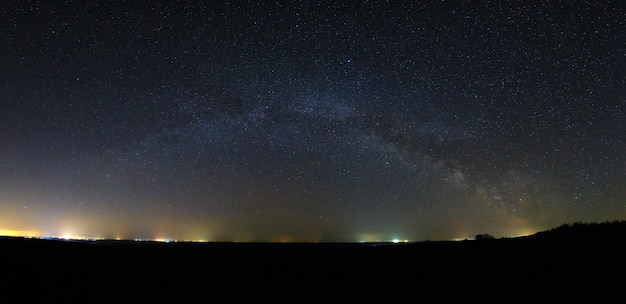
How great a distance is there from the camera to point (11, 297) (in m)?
9.96

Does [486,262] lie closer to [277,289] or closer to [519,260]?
[519,260]

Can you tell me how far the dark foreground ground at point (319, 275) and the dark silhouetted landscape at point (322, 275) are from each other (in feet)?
0.09

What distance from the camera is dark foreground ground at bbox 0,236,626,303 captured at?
1090cm

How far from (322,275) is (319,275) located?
0.32ft

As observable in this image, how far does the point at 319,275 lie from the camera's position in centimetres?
1343

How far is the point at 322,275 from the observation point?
13430mm

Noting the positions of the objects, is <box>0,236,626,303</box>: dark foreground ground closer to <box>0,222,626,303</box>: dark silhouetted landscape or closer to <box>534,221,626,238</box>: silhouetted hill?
<box>0,222,626,303</box>: dark silhouetted landscape

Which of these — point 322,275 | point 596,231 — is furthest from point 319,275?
point 596,231

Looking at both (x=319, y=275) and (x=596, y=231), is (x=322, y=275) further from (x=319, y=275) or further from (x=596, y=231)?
(x=596, y=231)

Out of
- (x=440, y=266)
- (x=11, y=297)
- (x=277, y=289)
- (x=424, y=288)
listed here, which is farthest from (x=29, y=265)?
(x=440, y=266)

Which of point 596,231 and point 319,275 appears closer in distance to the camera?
point 319,275

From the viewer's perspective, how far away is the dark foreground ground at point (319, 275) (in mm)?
10898

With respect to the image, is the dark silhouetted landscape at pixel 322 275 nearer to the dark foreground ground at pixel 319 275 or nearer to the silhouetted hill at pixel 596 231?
the dark foreground ground at pixel 319 275

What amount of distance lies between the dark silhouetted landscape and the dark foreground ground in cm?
3
